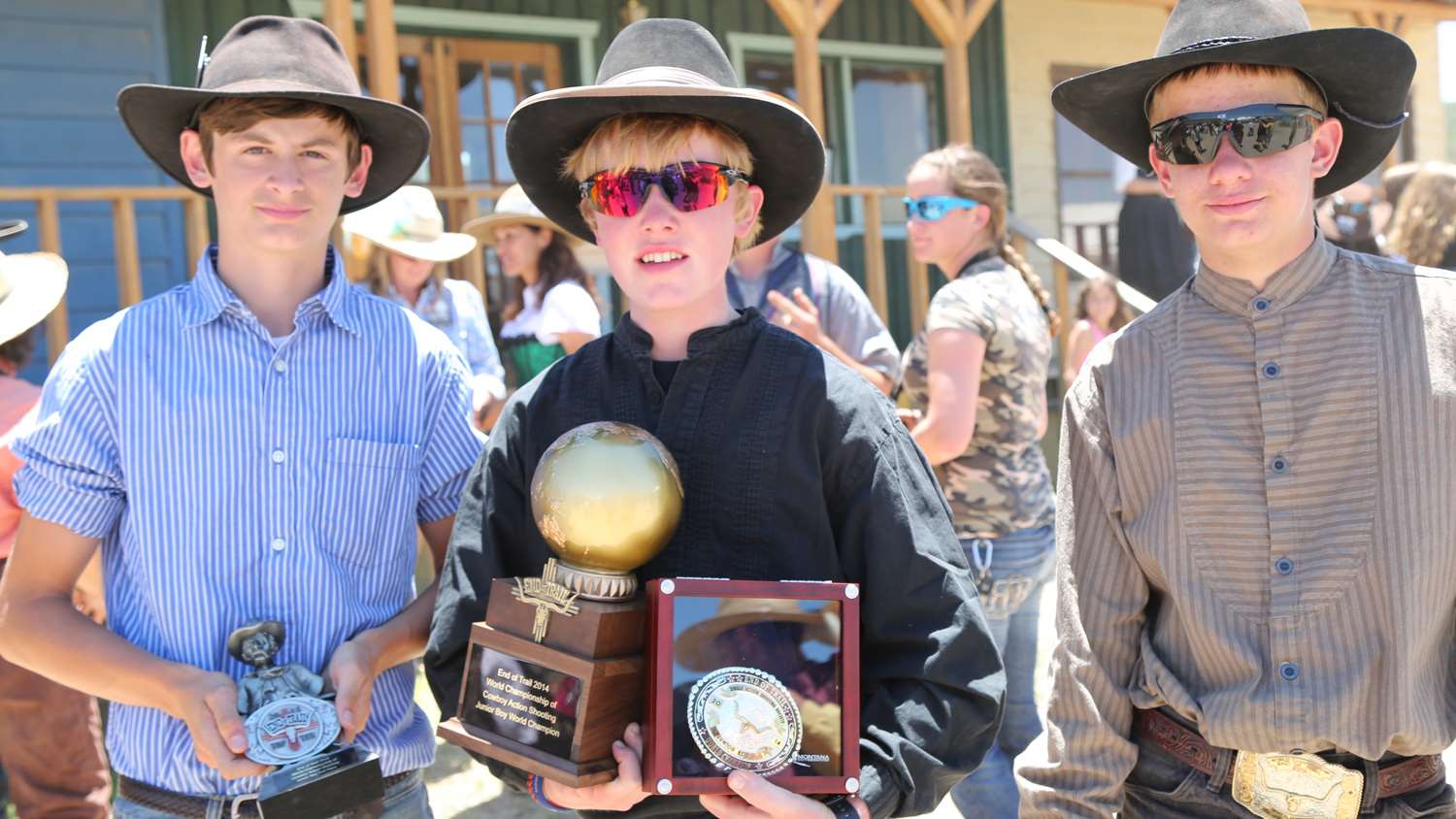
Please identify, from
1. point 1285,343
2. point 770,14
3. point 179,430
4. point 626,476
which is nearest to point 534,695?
point 626,476

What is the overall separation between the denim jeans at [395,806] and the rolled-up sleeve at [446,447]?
481 mm

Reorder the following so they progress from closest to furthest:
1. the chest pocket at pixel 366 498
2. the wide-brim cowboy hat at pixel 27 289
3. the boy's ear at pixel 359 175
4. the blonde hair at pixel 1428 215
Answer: the chest pocket at pixel 366 498 < the boy's ear at pixel 359 175 < the wide-brim cowboy hat at pixel 27 289 < the blonde hair at pixel 1428 215

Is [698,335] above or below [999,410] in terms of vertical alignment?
above

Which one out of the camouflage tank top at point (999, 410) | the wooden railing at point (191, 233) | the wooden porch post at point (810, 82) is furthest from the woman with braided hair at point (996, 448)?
the wooden porch post at point (810, 82)

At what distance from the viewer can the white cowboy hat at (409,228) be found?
4.94 m

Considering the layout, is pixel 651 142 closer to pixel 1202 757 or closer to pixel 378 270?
pixel 1202 757

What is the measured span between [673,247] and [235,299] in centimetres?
86

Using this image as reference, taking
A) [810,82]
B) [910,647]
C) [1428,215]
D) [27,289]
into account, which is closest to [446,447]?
[910,647]

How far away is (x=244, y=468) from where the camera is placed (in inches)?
80.7

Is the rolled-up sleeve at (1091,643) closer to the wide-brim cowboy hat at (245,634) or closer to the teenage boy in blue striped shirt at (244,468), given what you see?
the teenage boy in blue striped shirt at (244,468)

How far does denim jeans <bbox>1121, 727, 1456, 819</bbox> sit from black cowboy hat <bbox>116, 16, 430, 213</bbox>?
1752mm

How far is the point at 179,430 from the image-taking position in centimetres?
202

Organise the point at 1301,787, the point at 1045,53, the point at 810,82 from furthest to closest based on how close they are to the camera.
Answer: the point at 1045,53 < the point at 810,82 < the point at 1301,787

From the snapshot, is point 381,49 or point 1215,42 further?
point 381,49
